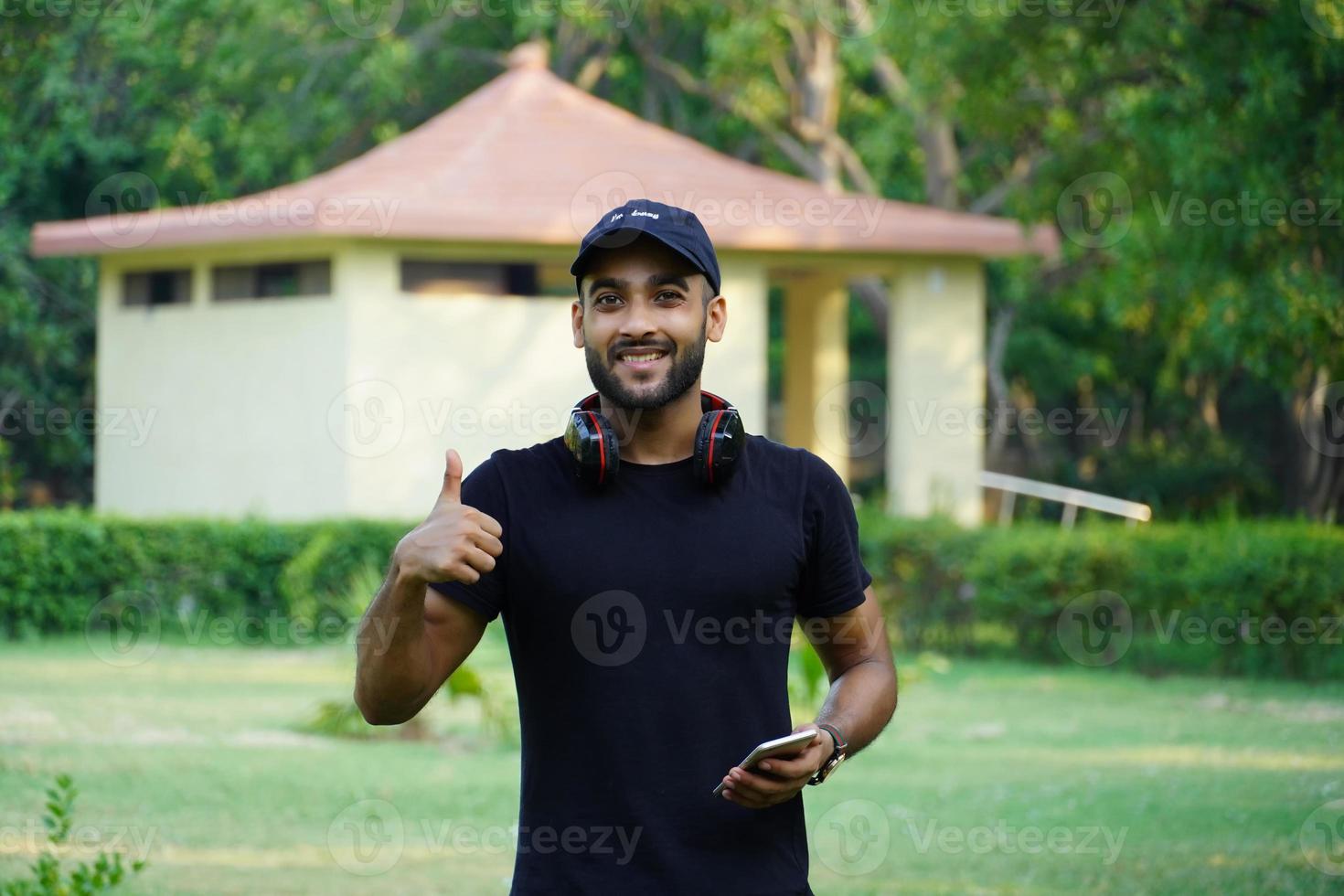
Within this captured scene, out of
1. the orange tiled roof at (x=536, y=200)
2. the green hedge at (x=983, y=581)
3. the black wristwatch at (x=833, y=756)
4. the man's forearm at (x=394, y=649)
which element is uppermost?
the orange tiled roof at (x=536, y=200)

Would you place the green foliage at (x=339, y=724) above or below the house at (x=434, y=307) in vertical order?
below

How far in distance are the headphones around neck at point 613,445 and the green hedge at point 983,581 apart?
1185cm

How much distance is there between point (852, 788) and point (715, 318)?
685 centimetres

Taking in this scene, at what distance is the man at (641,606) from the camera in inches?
119

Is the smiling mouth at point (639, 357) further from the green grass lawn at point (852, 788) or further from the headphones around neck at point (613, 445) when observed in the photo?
the green grass lawn at point (852, 788)

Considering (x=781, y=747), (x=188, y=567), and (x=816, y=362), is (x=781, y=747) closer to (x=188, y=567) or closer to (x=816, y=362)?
(x=188, y=567)

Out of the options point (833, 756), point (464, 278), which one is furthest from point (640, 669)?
point (464, 278)

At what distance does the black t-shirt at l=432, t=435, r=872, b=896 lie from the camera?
10.0 feet

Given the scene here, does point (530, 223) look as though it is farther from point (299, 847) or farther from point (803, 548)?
point (803, 548)

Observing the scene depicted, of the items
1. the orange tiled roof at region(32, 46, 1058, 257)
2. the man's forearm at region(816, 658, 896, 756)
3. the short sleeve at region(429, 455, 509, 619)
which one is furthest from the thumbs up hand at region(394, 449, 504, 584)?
the orange tiled roof at region(32, 46, 1058, 257)

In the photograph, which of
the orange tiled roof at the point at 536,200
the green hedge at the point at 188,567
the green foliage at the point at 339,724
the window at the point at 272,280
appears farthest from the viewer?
the window at the point at 272,280

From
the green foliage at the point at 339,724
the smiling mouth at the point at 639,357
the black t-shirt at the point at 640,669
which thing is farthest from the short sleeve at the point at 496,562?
the green foliage at the point at 339,724

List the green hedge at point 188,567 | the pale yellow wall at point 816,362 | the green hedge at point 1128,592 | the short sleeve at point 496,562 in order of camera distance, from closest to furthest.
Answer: the short sleeve at point 496,562 → the green hedge at point 1128,592 → the green hedge at point 188,567 → the pale yellow wall at point 816,362

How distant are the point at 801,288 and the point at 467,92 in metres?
8.59
